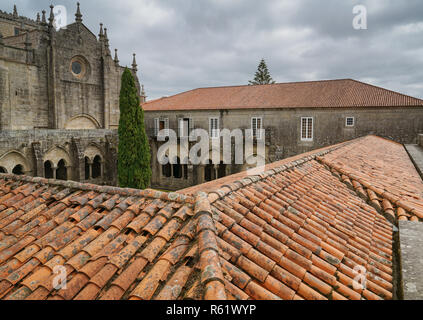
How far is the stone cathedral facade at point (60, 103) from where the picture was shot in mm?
18411

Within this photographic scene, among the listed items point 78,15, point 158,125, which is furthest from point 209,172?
point 78,15

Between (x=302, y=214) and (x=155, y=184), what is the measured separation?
24500 mm

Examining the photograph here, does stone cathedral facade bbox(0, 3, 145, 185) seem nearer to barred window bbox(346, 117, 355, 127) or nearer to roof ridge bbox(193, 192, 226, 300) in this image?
roof ridge bbox(193, 192, 226, 300)

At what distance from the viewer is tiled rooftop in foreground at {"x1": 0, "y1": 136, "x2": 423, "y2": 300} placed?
2.34 metres

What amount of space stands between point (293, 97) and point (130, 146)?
46.1 feet

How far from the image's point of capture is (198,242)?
2.62m

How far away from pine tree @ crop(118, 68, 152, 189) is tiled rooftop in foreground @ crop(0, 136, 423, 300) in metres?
15.4

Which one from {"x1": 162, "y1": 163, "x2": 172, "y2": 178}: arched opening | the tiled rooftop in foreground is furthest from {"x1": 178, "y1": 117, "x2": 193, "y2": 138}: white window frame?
the tiled rooftop in foreground

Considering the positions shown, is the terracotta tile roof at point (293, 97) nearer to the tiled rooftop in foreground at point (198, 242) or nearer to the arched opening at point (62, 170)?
the arched opening at point (62, 170)

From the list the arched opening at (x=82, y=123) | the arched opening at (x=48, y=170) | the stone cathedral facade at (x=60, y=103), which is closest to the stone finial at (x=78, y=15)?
the stone cathedral facade at (x=60, y=103)

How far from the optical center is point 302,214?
13.4ft

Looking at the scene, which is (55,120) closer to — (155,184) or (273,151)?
(155,184)
